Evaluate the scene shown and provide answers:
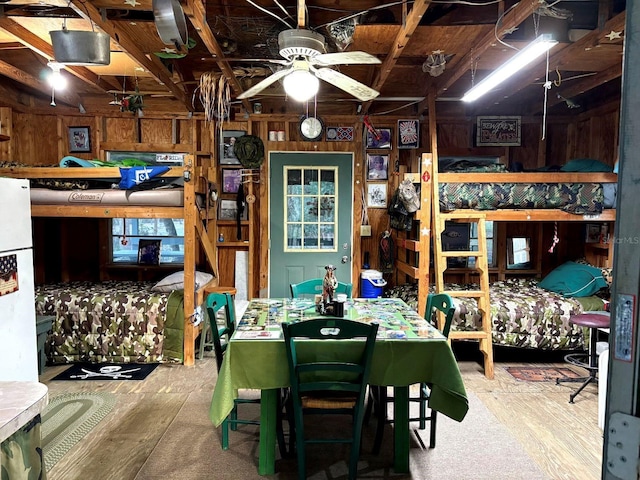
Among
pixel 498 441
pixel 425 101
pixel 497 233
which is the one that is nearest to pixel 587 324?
pixel 498 441

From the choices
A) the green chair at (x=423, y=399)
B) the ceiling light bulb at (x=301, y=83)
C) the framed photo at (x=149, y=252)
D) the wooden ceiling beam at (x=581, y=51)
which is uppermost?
the wooden ceiling beam at (x=581, y=51)

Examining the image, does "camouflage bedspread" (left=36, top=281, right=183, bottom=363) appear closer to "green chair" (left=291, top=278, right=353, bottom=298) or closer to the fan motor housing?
"green chair" (left=291, top=278, right=353, bottom=298)

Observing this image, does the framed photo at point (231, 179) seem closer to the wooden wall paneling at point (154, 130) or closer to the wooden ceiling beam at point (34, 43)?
the wooden wall paneling at point (154, 130)

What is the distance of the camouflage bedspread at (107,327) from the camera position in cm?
409

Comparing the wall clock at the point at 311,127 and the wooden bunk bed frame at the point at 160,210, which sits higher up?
the wall clock at the point at 311,127

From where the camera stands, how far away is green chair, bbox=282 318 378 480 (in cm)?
215

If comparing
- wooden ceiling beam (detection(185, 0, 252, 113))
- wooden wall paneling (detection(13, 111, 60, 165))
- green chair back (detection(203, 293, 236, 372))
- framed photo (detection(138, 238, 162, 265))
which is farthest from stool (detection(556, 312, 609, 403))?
wooden wall paneling (detection(13, 111, 60, 165))

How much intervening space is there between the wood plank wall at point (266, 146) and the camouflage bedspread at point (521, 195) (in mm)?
1127

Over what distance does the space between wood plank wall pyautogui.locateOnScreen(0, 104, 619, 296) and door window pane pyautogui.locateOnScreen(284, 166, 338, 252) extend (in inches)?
11.2

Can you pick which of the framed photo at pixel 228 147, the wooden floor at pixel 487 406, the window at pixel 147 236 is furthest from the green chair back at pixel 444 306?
the window at pixel 147 236

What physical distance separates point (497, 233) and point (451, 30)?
304 cm

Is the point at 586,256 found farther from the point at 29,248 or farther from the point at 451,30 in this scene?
the point at 29,248

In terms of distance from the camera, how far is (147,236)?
5.45 metres

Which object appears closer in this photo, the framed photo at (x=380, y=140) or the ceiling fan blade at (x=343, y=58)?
the ceiling fan blade at (x=343, y=58)
